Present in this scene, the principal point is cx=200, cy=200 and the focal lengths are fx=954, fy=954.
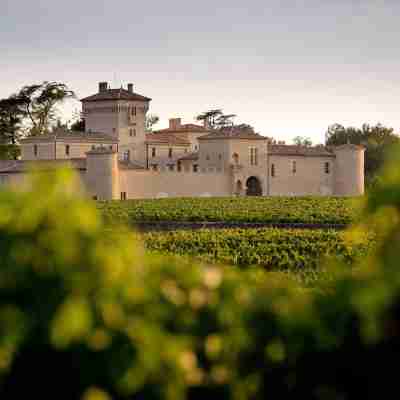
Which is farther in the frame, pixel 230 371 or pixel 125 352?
pixel 230 371

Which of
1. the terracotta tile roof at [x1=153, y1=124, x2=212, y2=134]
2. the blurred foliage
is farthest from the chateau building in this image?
the blurred foliage

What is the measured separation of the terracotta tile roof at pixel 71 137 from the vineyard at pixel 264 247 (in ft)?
141

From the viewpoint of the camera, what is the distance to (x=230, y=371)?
4.14 metres

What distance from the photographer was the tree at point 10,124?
268ft

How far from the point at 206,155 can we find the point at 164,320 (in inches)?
2708

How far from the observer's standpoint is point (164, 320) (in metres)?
4.03

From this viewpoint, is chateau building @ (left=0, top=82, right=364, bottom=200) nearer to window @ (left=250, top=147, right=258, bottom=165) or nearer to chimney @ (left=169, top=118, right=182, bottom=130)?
window @ (left=250, top=147, right=258, bottom=165)

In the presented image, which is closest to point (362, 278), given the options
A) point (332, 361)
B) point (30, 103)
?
point (332, 361)

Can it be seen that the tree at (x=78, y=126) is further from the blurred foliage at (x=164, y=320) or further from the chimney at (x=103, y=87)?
the blurred foliage at (x=164, y=320)

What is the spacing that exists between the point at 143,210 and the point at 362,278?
35.0 meters

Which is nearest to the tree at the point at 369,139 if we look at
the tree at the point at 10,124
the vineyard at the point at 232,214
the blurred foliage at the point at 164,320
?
the tree at the point at 10,124

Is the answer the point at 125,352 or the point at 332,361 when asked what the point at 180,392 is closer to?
the point at 125,352

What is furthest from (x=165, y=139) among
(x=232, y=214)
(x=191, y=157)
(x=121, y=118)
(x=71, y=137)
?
(x=232, y=214)

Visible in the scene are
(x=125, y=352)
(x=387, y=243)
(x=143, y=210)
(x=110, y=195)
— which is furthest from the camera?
(x=110, y=195)
